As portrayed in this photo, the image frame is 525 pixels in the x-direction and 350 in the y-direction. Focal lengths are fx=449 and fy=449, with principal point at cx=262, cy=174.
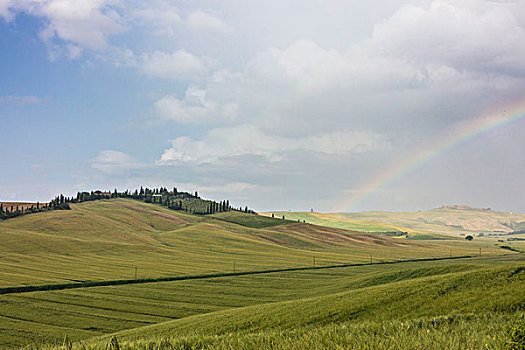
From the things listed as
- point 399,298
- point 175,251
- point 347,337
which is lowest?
point 175,251

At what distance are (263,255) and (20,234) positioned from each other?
6579cm

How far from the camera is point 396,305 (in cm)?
2872

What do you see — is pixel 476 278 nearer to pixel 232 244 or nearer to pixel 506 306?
pixel 506 306

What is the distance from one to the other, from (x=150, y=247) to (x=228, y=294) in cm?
7106

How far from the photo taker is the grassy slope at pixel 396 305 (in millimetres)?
24969

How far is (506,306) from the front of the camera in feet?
73.6

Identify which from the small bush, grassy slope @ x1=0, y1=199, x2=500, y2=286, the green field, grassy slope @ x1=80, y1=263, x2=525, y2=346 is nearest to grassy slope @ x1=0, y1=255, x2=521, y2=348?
the green field

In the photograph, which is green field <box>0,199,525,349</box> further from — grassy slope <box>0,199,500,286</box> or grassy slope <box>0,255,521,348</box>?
grassy slope <box>0,199,500,286</box>

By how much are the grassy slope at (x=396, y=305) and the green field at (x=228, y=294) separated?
113 millimetres

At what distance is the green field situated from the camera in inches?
450

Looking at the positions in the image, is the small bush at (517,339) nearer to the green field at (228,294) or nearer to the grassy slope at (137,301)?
the green field at (228,294)

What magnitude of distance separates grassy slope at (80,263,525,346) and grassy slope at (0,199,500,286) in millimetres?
47721

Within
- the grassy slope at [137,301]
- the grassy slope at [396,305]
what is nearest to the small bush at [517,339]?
the grassy slope at [396,305]

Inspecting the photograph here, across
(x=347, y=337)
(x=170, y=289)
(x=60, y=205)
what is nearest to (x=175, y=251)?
(x=170, y=289)
